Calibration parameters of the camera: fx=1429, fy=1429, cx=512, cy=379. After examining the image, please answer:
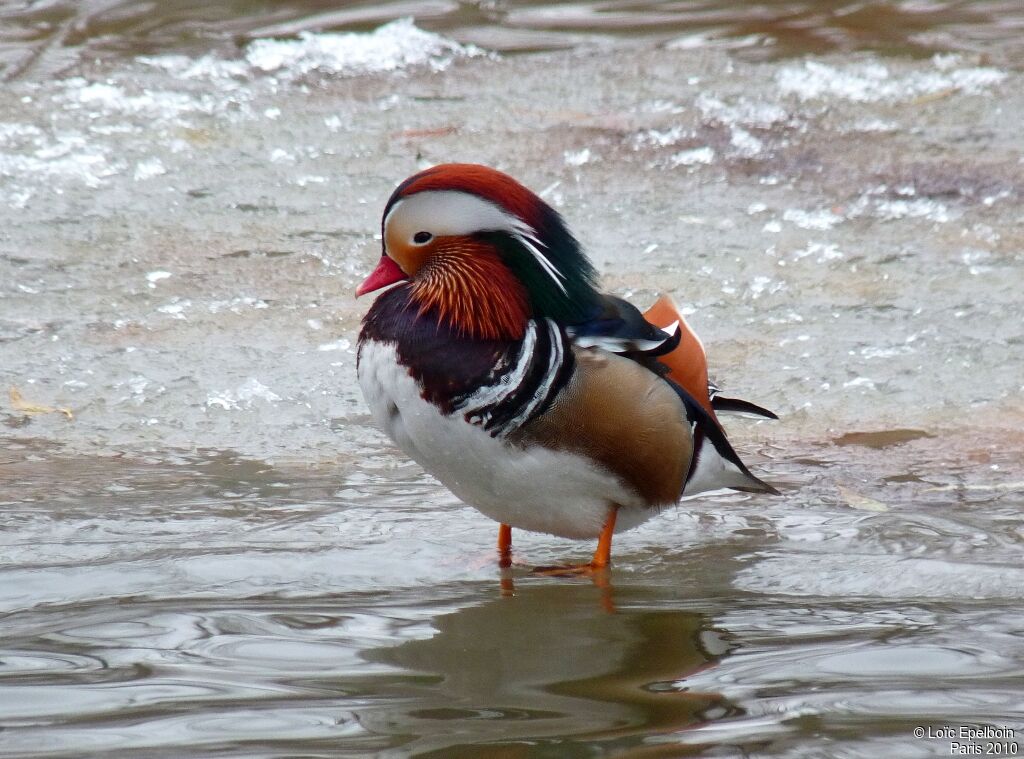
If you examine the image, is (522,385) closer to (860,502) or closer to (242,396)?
(860,502)

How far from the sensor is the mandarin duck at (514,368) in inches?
130

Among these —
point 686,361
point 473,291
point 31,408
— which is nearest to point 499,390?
point 473,291

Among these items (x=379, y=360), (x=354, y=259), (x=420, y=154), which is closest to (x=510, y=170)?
(x=420, y=154)

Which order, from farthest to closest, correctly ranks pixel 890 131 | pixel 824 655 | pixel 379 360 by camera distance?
pixel 890 131 → pixel 379 360 → pixel 824 655

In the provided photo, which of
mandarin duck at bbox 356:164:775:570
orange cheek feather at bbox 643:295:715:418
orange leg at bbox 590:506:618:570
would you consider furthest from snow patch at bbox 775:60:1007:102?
orange leg at bbox 590:506:618:570

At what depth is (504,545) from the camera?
12.1ft

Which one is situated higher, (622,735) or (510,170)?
(510,170)

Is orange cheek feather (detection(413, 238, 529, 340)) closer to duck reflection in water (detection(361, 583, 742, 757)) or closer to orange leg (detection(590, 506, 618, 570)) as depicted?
orange leg (detection(590, 506, 618, 570))

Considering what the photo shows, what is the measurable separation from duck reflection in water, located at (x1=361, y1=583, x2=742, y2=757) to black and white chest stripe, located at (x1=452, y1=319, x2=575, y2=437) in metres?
0.44

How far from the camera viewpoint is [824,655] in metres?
2.93

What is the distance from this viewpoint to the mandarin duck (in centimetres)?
329

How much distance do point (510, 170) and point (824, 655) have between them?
4.19 m

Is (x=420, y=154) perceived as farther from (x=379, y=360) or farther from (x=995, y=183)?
(x=379, y=360)

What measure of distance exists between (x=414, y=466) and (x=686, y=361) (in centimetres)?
101
